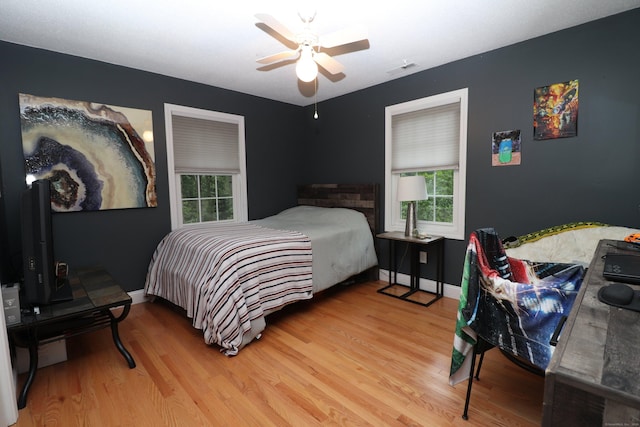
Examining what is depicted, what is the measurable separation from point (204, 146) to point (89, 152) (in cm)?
114

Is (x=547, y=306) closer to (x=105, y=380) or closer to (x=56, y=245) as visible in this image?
(x=105, y=380)

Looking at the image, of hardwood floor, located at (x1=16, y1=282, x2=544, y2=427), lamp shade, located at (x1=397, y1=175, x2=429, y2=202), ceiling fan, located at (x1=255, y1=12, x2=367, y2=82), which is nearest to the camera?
hardwood floor, located at (x1=16, y1=282, x2=544, y2=427)

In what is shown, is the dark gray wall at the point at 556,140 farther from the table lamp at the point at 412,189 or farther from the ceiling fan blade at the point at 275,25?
the ceiling fan blade at the point at 275,25

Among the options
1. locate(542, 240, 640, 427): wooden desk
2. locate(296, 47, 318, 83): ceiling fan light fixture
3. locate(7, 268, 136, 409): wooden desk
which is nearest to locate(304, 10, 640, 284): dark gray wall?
locate(296, 47, 318, 83): ceiling fan light fixture

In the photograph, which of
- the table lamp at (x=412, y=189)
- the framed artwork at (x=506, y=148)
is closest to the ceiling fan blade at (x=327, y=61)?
the table lamp at (x=412, y=189)

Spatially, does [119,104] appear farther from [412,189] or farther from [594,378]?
[594,378]

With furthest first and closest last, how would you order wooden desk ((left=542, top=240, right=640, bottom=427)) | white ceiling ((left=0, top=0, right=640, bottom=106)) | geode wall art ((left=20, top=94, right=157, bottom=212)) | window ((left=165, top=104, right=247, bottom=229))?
window ((left=165, top=104, right=247, bottom=229))
geode wall art ((left=20, top=94, right=157, bottom=212))
white ceiling ((left=0, top=0, right=640, bottom=106))
wooden desk ((left=542, top=240, right=640, bottom=427))

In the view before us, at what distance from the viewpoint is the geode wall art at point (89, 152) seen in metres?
2.65

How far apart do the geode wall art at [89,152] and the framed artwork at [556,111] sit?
146 inches

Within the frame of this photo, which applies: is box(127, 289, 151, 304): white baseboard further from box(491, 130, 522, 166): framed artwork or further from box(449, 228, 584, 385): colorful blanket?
box(491, 130, 522, 166): framed artwork

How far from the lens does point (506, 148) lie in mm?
2848

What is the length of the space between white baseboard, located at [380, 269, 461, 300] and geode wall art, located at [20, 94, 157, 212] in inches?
110

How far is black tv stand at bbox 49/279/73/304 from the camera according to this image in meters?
1.97

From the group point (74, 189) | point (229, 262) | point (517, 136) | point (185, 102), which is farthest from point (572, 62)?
point (74, 189)
